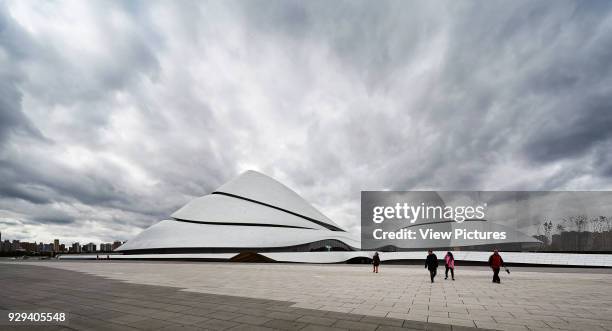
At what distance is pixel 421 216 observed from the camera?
6284 centimetres

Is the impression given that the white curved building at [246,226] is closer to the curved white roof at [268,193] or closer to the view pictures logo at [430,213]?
the curved white roof at [268,193]

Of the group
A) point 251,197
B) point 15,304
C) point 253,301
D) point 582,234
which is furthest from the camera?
point 251,197

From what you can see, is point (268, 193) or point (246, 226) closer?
point (246, 226)

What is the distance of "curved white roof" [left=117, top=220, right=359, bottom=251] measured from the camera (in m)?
49.6

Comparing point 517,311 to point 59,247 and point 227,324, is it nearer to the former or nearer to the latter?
point 227,324

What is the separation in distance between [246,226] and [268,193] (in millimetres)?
15588

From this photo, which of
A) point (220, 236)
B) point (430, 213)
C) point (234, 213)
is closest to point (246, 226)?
point (234, 213)

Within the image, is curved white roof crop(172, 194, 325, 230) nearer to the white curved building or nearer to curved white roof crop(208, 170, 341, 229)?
the white curved building

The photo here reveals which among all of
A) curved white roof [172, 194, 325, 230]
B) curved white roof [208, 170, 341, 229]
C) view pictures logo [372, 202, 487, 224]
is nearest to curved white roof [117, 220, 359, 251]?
curved white roof [172, 194, 325, 230]

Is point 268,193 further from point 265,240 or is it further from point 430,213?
point 430,213

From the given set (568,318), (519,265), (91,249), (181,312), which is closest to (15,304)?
(181,312)

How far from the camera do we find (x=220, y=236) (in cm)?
5194

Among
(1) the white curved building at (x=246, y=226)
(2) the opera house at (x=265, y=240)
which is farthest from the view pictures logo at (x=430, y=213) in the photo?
(1) the white curved building at (x=246, y=226)

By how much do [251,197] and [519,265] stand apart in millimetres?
50987
